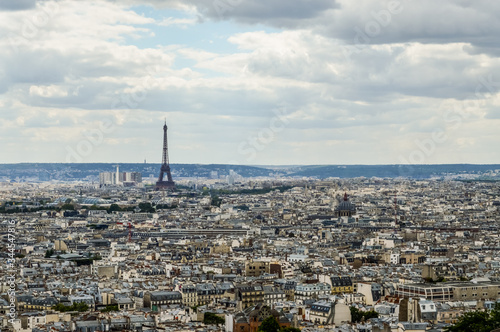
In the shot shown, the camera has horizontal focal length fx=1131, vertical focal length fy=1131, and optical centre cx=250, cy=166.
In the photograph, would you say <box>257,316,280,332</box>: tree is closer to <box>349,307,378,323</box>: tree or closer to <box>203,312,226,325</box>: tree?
<box>203,312,226,325</box>: tree

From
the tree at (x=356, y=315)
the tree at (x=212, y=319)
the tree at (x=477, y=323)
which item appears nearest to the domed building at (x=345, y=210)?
the tree at (x=356, y=315)

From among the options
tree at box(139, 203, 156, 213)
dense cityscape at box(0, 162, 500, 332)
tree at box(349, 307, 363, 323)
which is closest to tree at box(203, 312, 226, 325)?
dense cityscape at box(0, 162, 500, 332)

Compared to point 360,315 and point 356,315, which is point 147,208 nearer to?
point 356,315

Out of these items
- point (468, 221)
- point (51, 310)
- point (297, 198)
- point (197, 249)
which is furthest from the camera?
point (297, 198)

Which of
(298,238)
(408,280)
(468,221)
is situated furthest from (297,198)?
(408,280)

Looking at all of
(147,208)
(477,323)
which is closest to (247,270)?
(477,323)

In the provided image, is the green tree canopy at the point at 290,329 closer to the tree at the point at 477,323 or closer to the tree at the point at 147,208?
the tree at the point at 477,323

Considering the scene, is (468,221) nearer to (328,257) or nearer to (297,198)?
(328,257)
